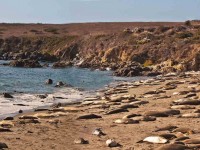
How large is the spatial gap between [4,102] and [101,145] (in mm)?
11057

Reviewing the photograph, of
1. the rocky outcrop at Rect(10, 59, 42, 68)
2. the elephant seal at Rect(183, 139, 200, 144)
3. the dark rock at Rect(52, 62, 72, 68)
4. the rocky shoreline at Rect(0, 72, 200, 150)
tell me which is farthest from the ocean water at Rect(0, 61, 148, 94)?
the elephant seal at Rect(183, 139, 200, 144)

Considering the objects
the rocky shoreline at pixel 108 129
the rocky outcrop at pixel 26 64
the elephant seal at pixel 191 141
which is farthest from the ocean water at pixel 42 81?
the elephant seal at pixel 191 141

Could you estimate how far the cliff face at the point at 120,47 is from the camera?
51600 millimetres

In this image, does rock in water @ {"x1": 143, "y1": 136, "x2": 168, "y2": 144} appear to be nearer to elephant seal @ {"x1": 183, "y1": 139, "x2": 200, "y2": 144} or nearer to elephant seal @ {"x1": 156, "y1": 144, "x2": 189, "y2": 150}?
elephant seal @ {"x1": 183, "y1": 139, "x2": 200, "y2": 144}

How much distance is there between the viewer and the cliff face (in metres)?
51.6

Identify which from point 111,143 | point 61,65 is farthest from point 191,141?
point 61,65

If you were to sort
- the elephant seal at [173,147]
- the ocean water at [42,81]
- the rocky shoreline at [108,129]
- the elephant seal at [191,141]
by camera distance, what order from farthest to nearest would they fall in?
the ocean water at [42,81] → the rocky shoreline at [108,129] → the elephant seal at [191,141] → the elephant seal at [173,147]

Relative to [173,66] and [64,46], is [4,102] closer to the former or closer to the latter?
[173,66]

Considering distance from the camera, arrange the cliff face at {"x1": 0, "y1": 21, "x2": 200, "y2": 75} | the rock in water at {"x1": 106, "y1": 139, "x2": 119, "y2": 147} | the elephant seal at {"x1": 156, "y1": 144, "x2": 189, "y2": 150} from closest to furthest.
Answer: the elephant seal at {"x1": 156, "y1": 144, "x2": 189, "y2": 150} → the rock in water at {"x1": 106, "y1": 139, "x2": 119, "y2": 147} → the cliff face at {"x1": 0, "y1": 21, "x2": 200, "y2": 75}

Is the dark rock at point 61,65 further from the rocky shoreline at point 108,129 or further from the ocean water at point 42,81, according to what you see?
the rocky shoreline at point 108,129

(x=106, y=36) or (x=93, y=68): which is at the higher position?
(x=106, y=36)

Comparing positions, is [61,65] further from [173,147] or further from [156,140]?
[173,147]

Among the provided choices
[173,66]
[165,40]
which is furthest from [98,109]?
[165,40]

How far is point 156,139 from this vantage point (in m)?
9.93
